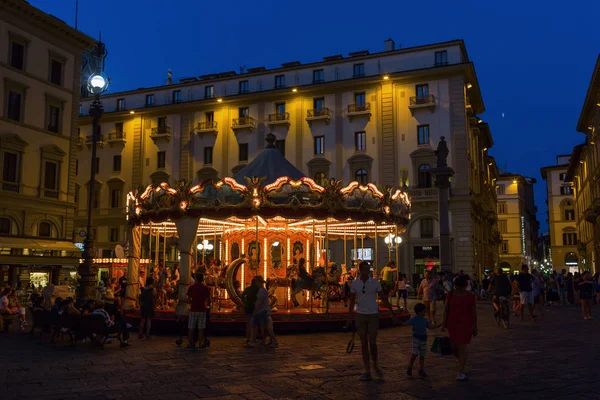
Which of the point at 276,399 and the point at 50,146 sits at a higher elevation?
the point at 50,146

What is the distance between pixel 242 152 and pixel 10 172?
18.4 m

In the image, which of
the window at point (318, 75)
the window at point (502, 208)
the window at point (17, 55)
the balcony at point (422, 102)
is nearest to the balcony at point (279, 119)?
the window at point (318, 75)

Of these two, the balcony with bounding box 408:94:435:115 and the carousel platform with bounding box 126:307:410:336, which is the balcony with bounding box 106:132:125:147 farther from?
the carousel platform with bounding box 126:307:410:336

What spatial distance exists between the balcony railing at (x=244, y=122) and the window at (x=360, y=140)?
27.1 ft

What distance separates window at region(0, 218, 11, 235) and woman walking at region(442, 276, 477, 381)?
90.3 ft

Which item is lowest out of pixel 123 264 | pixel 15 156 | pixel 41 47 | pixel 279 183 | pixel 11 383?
pixel 11 383

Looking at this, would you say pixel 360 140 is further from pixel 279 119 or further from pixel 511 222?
pixel 511 222

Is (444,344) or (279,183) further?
(279,183)

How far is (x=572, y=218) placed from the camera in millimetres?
75750

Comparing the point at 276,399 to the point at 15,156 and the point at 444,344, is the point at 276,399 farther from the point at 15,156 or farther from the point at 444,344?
→ the point at 15,156

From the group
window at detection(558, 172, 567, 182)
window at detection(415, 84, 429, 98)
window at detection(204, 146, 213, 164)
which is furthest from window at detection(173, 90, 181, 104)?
window at detection(558, 172, 567, 182)

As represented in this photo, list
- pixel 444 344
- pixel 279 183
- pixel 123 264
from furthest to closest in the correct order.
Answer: pixel 123 264 → pixel 279 183 → pixel 444 344

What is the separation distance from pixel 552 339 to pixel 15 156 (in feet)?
92.4

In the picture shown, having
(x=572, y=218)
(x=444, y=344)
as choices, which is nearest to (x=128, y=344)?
(x=444, y=344)
